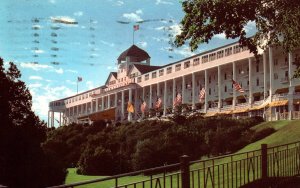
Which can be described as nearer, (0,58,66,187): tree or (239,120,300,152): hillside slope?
(0,58,66,187): tree

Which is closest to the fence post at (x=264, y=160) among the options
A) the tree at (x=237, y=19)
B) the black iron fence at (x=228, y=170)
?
the black iron fence at (x=228, y=170)

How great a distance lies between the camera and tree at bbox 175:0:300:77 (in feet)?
55.6

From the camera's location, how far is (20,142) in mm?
28109

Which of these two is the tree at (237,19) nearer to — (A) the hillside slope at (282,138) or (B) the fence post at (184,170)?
(B) the fence post at (184,170)

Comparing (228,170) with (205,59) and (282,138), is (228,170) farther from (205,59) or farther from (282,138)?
(205,59)

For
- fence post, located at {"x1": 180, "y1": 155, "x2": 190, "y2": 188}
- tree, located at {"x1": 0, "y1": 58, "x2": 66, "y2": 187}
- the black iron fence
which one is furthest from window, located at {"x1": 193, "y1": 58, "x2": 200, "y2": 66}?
fence post, located at {"x1": 180, "y1": 155, "x2": 190, "y2": 188}

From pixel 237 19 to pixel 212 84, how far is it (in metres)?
58.8

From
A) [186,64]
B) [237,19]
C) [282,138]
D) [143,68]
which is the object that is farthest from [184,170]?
[143,68]

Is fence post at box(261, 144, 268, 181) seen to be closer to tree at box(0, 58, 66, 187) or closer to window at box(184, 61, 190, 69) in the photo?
tree at box(0, 58, 66, 187)

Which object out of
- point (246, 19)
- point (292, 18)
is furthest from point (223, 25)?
point (292, 18)

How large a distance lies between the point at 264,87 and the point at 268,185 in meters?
47.2

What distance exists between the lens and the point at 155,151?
3797 cm

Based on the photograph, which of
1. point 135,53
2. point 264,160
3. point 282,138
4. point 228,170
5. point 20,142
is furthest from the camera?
point 135,53

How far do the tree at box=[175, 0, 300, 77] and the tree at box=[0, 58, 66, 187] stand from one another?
598 inches
